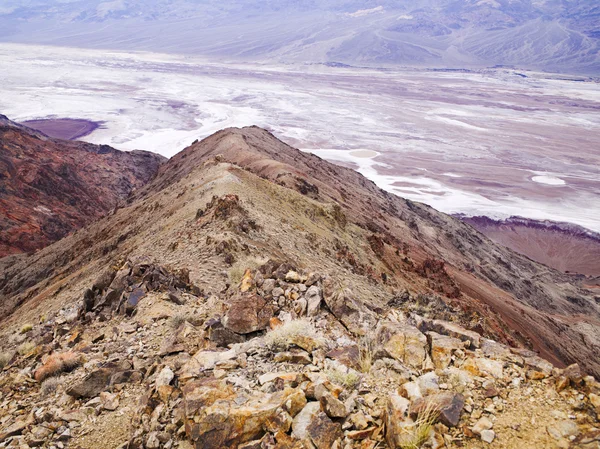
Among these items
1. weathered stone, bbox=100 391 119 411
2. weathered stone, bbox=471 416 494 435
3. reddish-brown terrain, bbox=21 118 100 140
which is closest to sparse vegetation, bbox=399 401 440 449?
weathered stone, bbox=471 416 494 435

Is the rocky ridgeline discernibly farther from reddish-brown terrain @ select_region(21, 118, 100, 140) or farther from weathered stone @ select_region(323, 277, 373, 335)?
reddish-brown terrain @ select_region(21, 118, 100, 140)

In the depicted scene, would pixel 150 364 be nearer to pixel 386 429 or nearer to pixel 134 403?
pixel 134 403

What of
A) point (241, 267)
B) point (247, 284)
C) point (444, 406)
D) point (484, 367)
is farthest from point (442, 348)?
point (241, 267)

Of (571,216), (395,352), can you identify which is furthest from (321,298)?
Result: (571,216)

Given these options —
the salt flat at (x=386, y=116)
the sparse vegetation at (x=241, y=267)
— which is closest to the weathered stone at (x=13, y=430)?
the sparse vegetation at (x=241, y=267)

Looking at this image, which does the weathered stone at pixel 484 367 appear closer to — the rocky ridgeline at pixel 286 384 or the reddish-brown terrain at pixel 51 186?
the rocky ridgeline at pixel 286 384

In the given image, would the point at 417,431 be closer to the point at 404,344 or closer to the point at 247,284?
the point at 404,344
